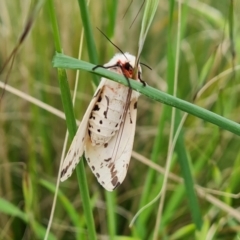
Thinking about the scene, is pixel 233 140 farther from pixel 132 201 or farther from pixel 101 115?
pixel 101 115

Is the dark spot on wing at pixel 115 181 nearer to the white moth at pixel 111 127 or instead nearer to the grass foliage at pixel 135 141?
the white moth at pixel 111 127

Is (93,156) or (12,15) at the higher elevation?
(12,15)

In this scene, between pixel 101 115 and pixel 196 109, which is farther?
pixel 101 115

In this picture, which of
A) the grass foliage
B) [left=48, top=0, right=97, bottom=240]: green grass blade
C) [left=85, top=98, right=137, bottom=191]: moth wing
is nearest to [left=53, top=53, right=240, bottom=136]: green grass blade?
[left=48, top=0, right=97, bottom=240]: green grass blade

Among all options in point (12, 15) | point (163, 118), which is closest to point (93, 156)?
point (163, 118)

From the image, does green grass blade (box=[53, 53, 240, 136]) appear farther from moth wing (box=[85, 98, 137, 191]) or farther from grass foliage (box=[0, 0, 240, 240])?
grass foliage (box=[0, 0, 240, 240])

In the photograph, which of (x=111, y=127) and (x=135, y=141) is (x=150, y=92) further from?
(x=135, y=141)

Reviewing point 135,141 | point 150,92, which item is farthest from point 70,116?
point 135,141

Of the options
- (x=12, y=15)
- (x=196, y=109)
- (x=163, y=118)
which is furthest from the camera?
(x=12, y=15)
